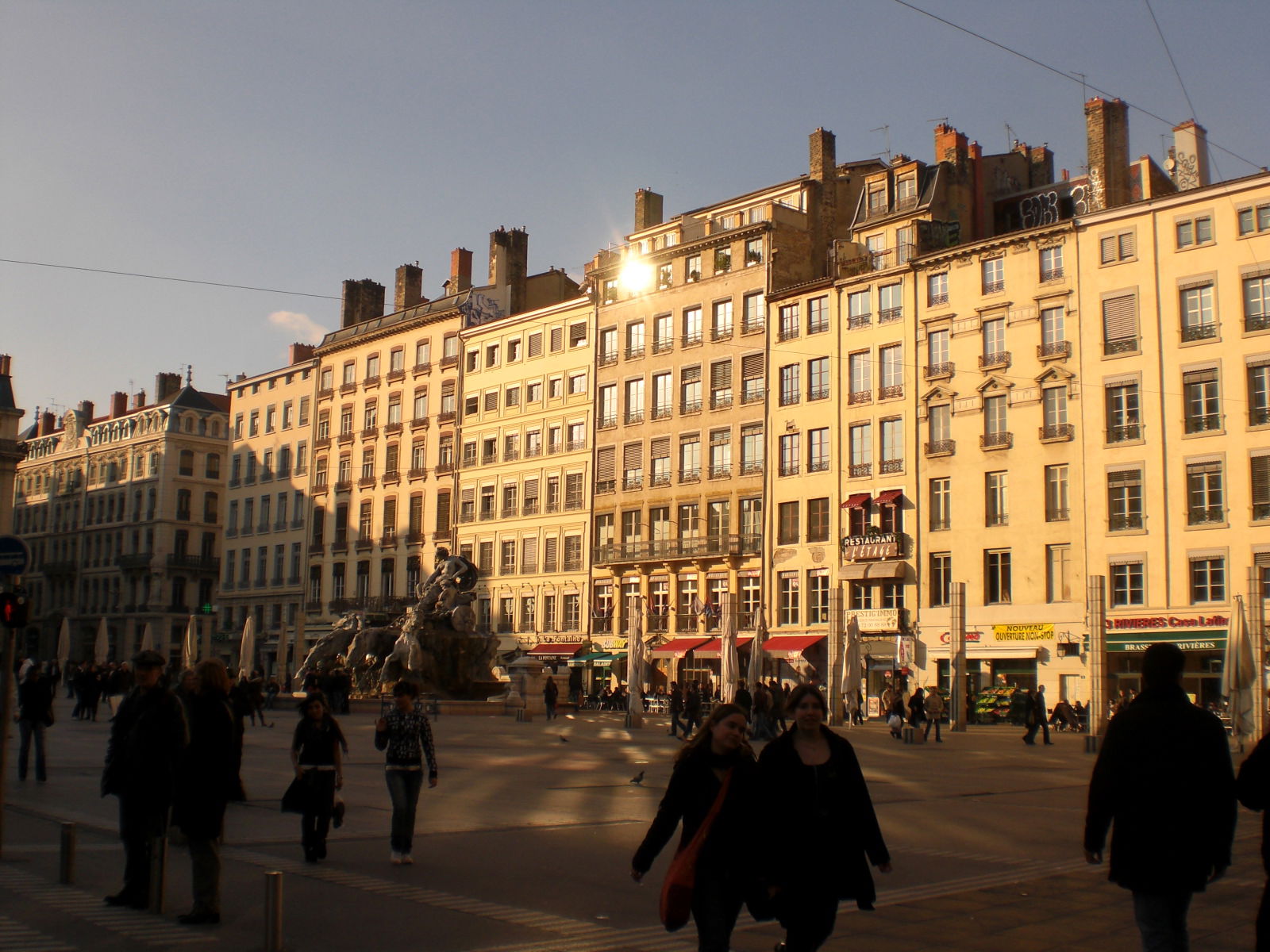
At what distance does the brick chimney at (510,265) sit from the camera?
237 feet

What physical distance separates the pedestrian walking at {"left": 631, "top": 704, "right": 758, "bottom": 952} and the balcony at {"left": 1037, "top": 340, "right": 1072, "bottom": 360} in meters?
43.2

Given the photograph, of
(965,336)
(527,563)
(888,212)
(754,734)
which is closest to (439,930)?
(754,734)

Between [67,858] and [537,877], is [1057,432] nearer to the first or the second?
[537,877]

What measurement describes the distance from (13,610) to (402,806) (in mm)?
3732

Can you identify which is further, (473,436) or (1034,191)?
(473,436)

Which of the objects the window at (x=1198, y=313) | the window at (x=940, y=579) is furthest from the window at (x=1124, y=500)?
the window at (x=940, y=579)

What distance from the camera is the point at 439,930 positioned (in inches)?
335

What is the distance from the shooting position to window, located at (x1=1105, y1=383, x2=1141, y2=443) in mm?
45125

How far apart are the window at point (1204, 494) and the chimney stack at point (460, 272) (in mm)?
42537

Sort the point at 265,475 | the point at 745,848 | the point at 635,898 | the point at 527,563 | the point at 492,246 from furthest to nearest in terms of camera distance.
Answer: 1. the point at 265,475
2. the point at 492,246
3. the point at 527,563
4. the point at 635,898
5. the point at 745,848

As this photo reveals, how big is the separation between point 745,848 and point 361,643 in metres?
42.5

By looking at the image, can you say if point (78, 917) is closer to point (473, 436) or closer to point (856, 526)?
point (856, 526)

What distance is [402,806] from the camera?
11.1 m

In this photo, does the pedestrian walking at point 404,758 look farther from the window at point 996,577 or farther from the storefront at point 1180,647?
the window at point 996,577
